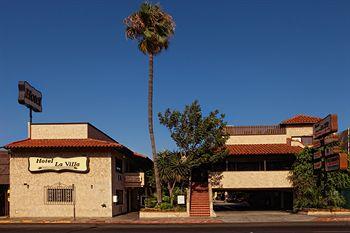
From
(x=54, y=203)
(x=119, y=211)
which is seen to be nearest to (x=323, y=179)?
(x=119, y=211)

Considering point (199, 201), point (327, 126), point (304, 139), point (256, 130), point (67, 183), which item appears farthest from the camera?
point (256, 130)

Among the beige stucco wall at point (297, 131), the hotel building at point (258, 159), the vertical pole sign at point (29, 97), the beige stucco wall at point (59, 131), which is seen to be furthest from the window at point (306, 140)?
the vertical pole sign at point (29, 97)

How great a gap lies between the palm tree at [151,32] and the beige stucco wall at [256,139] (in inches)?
436

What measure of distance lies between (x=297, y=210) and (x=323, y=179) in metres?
4.03

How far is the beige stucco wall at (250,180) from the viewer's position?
157 feet

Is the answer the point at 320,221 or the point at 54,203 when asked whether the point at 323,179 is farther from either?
the point at 54,203

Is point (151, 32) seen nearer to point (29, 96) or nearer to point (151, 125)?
Answer: point (151, 125)

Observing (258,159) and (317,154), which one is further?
(258,159)

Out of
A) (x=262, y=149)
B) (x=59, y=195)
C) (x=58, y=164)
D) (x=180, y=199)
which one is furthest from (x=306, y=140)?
(x=59, y=195)

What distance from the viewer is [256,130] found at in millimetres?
53031

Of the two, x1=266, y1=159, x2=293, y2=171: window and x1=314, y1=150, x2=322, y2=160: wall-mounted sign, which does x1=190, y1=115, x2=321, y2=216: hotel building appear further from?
x1=314, y1=150, x2=322, y2=160: wall-mounted sign

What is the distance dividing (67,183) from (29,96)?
11020mm

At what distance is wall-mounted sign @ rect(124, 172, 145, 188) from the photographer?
49.0 metres

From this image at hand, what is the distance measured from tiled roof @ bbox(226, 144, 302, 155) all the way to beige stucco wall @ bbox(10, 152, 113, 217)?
42.3 feet
